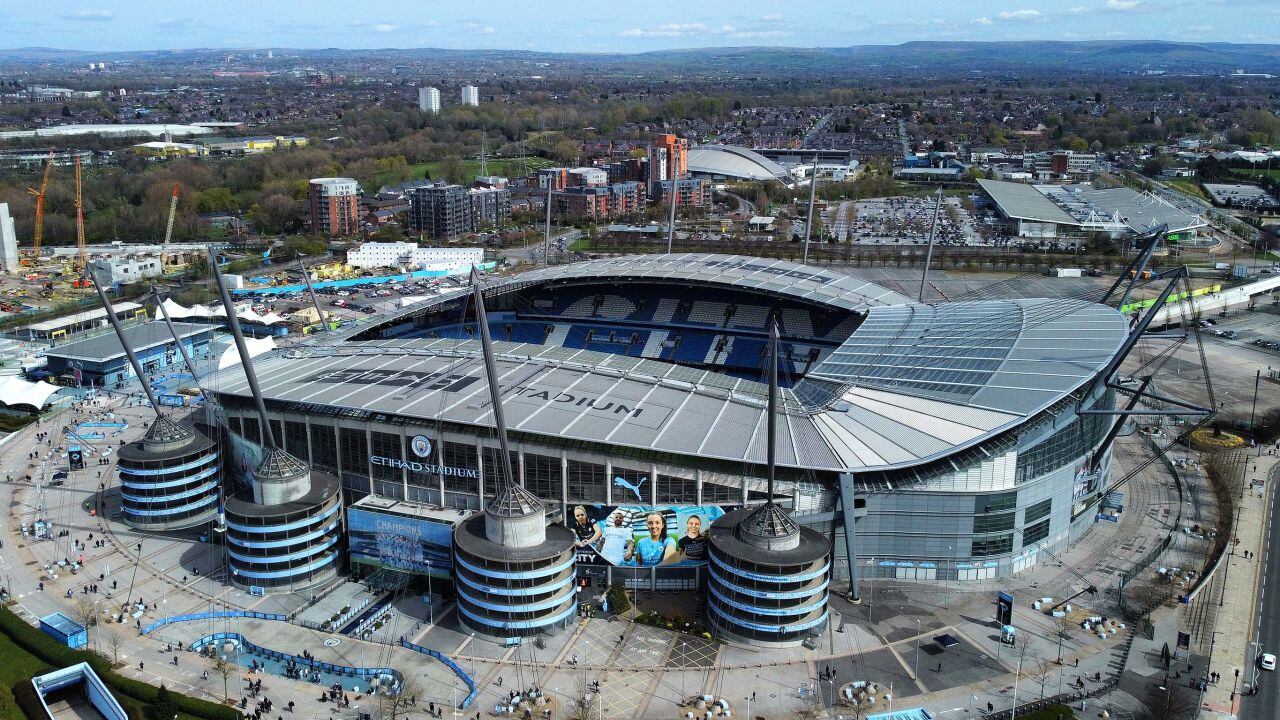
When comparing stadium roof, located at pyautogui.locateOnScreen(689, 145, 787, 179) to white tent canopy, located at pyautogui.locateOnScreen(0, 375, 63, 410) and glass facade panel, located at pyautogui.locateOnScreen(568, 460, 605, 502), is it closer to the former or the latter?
white tent canopy, located at pyautogui.locateOnScreen(0, 375, 63, 410)

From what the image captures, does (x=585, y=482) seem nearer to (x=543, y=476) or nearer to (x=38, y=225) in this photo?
(x=543, y=476)

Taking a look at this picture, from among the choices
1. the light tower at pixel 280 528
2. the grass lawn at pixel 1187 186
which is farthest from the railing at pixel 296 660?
the grass lawn at pixel 1187 186

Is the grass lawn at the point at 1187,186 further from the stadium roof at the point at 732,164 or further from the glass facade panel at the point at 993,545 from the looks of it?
the glass facade panel at the point at 993,545

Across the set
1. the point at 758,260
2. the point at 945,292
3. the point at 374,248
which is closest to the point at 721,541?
the point at 758,260

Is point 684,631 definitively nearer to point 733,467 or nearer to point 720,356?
point 733,467

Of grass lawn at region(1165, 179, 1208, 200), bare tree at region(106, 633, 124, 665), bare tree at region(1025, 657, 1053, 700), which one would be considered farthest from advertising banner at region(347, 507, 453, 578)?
grass lawn at region(1165, 179, 1208, 200)

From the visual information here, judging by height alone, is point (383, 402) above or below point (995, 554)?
above
